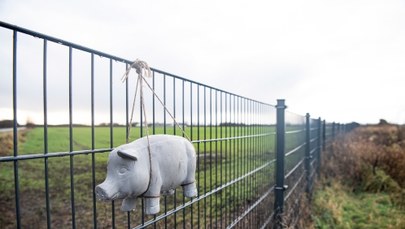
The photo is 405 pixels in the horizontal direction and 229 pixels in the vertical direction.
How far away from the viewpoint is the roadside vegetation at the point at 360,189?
5.37 m

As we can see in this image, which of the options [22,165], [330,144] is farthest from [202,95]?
[22,165]

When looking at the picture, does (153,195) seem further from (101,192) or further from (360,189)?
(360,189)

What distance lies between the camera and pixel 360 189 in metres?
7.48

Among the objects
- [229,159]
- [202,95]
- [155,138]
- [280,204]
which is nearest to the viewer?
[155,138]

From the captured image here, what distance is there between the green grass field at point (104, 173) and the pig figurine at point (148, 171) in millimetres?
252

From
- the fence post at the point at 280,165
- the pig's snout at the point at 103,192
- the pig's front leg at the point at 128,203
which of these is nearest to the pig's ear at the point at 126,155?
→ the pig's snout at the point at 103,192

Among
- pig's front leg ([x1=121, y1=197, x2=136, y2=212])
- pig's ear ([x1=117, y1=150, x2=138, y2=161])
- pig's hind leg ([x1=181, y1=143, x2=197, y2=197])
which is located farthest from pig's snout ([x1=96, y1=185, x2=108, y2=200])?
pig's hind leg ([x1=181, y1=143, x2=197, y2=197])

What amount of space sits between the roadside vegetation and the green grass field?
72.3 inches

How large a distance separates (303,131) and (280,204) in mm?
2664

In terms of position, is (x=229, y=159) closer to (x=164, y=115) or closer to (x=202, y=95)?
(x=202, y=95)

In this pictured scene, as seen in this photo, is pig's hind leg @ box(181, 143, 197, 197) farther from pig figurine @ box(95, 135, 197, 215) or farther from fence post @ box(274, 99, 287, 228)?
fence post @ box(274, 99, 287, 228)

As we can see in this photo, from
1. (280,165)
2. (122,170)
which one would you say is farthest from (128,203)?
(280,165)

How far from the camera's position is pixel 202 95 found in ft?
7.24

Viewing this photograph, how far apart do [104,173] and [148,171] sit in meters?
5.98
